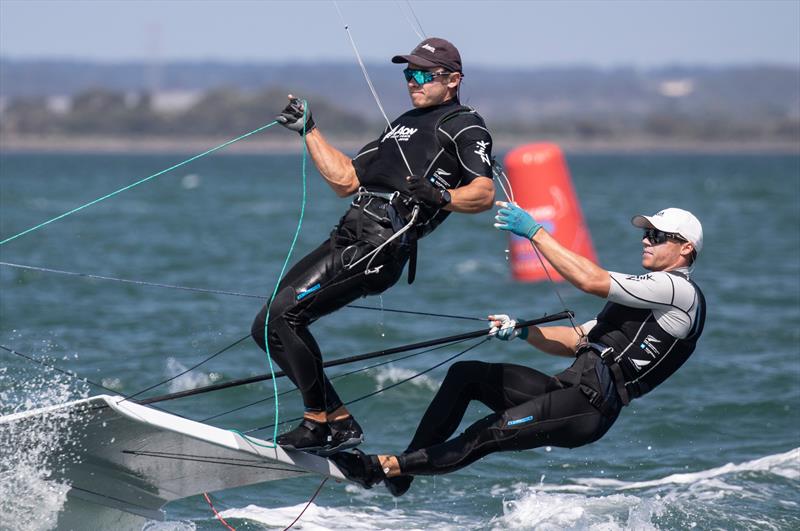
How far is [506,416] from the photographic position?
517 centimetres

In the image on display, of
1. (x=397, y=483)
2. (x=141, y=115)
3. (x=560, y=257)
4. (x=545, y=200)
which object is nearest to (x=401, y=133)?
(x=560, y=257)

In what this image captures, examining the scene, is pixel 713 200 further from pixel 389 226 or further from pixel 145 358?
pixel 389 226

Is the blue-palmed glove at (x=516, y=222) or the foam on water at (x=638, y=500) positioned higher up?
the blue-palmed glove at (x=516, y=222)

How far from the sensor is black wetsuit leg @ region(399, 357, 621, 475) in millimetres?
5129

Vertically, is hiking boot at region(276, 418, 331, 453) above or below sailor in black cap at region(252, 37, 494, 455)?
below

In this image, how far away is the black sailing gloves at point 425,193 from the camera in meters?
4.83

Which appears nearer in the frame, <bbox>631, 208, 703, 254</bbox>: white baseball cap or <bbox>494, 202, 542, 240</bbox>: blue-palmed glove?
<bbox>494, 202, 542, 240</bbox>: blue-palmed glove

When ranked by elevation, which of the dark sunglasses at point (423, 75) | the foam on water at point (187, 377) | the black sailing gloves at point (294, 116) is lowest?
the foam on water at point (187, 377)

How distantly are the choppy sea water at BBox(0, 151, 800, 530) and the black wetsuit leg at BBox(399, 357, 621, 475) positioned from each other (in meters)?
1.06

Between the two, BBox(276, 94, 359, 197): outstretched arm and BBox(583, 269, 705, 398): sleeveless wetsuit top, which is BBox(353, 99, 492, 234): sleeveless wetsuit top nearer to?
BBox(276, 94, 359, 197): outstretched arm

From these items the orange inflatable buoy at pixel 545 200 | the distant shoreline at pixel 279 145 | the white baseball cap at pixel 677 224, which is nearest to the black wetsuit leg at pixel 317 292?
the white baseball cap at pixel 677 224

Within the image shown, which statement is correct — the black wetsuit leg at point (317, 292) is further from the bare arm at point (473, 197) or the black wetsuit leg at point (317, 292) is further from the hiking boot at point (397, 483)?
the hiking boot at point (397, 483)

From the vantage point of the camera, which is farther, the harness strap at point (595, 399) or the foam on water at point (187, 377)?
the foam on water at point (187, 377)

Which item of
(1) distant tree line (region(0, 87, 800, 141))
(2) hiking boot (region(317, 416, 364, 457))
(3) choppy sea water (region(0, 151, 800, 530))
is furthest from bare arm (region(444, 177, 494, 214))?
(1) distant tree line (region(0, 87, 800, 141))
